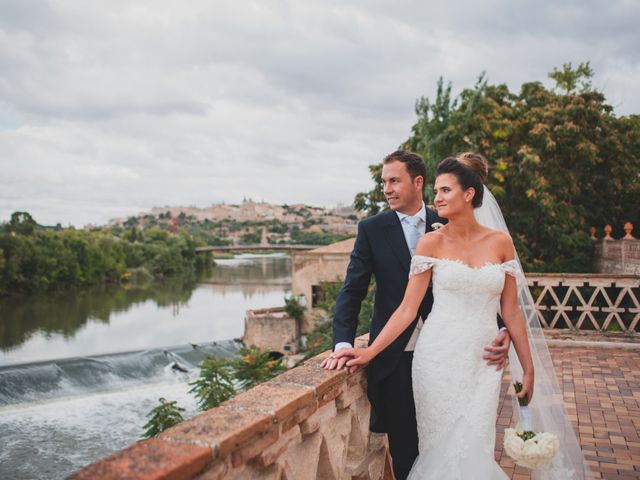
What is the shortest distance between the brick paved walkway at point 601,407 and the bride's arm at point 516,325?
1046mm

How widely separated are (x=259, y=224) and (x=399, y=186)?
451ft

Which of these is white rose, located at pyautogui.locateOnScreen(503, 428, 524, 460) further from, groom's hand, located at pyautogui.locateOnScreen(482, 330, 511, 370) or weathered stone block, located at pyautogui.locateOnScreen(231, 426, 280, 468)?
weathered stone block, located at pyautogui.locateOnScreen(231, 426, 280, 468)

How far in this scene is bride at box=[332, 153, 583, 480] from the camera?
221 centimetres

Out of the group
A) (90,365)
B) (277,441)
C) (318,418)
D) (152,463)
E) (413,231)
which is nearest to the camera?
(152,463)

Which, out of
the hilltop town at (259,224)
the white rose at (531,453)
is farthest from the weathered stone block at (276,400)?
the hilltop town at (259,224)

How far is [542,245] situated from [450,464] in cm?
1358

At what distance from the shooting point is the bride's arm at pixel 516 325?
2369 millimetres

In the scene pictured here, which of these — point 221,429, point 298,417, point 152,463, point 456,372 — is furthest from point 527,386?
point 152,463

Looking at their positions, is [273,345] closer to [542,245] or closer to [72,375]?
[72,375]

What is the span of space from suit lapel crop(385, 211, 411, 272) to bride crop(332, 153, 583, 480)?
9 centimetres

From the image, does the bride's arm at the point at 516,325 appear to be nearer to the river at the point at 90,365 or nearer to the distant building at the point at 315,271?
the river at the point at 90,365

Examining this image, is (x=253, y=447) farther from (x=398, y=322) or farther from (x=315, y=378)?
(x=398, y=322)

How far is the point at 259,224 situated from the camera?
13900 centimetres

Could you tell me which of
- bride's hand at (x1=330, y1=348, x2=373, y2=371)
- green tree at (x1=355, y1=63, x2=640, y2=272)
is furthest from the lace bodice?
green tree at (x1=355, y1=63, x2=640, y2=272)
